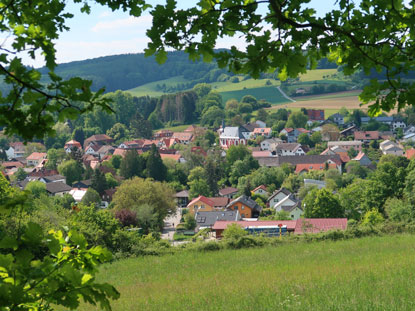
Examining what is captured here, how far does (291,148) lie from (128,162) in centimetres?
2695

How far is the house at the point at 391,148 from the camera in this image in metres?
72.8

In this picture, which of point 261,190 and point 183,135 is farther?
point 183,135

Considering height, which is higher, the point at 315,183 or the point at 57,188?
the point at 57,188

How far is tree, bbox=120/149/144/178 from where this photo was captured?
63062 mm

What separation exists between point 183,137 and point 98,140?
15.7 m

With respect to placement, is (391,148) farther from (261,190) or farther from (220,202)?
(220,202)

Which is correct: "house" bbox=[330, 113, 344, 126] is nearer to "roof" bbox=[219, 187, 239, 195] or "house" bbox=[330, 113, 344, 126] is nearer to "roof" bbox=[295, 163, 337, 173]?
"roof" bbox=[295, 163, 337, 173]

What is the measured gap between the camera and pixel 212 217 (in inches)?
1740

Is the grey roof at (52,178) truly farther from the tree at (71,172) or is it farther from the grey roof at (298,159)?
the grey roof at (298,159)

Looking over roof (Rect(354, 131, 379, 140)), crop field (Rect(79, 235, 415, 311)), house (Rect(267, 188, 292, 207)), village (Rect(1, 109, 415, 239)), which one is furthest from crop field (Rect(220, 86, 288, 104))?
crop field (Rect(79, 235, 415, 311))

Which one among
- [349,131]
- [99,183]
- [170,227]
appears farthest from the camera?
[349,131]

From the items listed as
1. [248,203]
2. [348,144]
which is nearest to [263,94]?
[348,144]

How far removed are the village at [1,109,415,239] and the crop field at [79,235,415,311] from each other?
36.3ft

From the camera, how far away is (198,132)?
94375 millimetres
